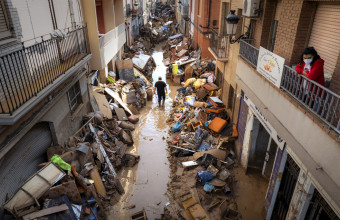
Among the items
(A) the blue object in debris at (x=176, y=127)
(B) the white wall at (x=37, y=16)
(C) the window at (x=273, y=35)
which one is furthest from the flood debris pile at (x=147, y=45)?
(C) the window at (x=273, y=35)

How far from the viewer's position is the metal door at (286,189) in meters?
5.68

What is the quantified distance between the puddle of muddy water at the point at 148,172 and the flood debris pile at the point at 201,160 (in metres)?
0.37

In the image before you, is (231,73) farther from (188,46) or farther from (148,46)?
(148,46)

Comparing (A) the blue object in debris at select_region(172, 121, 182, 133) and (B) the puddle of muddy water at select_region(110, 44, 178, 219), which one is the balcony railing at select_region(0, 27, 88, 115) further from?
(A) the blue object in debris at select_region(172, 121, 182, 133)

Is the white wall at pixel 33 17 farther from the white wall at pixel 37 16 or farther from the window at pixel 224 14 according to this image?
the window at pixel 224 14

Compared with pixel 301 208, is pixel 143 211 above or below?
below

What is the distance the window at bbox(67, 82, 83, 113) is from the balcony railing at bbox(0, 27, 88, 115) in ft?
4.42

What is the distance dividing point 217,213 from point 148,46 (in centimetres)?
2573

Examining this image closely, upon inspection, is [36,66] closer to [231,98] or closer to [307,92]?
[307,92]

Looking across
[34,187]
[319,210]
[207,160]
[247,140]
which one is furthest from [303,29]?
[34,187]

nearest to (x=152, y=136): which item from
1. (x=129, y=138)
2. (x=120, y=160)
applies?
(x=129, y=138)

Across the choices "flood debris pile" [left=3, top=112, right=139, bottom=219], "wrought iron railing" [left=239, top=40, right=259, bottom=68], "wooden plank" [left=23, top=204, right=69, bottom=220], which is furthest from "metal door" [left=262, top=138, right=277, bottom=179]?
"wooden plank" [left=23, top=204, right=69, bottom=220]

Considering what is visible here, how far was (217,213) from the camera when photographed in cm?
703

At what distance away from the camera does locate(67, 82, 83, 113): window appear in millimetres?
8781
